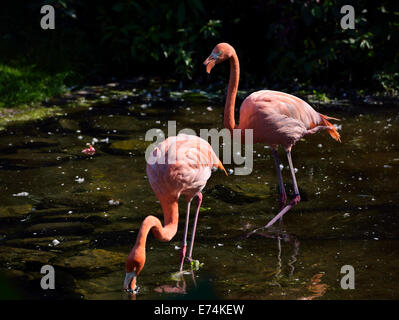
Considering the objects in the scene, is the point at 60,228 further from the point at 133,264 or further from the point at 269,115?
the point at 269,115

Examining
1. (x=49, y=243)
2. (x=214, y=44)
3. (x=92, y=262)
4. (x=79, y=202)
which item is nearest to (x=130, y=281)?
(x=92, y=262)

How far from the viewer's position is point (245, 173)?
6.01 metres

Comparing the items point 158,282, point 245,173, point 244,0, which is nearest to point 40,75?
point 244,0

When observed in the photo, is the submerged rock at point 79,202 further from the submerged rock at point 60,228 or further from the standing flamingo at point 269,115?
the standing flamingo at point 269,115

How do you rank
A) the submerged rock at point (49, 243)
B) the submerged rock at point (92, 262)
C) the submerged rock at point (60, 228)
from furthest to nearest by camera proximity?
the submerged rock at point (60, 228)
the submerged rock at point (49, 243)
the submerged rock at point (92, 262)

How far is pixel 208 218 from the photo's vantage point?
196 inches

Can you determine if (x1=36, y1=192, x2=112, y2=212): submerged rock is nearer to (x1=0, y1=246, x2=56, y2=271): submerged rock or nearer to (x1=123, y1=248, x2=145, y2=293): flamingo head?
(x1=0, y1=246, x2=56, y2=271): submerged rock

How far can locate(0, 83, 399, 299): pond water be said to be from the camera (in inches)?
154

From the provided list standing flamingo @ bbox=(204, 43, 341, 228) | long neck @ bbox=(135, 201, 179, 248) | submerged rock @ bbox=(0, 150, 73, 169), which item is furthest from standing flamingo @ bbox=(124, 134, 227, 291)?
submerged rock @ bbox=(0, 150, 73, 169)

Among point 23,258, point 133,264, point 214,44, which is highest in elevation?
point 214,44

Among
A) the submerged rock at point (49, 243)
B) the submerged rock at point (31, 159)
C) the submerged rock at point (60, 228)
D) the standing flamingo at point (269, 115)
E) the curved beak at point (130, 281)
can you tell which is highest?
the standing flamingo at point (269, 115)

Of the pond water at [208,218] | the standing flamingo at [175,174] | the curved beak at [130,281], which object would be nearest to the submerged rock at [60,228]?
the pond water at [208,218]

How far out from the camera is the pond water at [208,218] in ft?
12.8

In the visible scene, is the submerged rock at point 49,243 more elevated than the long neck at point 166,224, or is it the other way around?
Answer: the long neck at point 166,224
